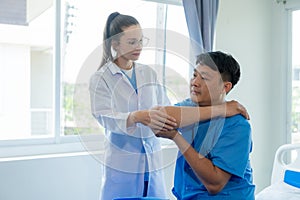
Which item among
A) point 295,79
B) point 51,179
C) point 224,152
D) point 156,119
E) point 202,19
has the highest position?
point 202,19

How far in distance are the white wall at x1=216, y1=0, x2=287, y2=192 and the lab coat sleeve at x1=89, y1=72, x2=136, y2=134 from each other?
202cm

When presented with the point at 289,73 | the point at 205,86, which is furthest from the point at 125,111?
the point at 289,73

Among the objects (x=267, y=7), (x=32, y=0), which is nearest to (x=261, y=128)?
(x=267, y=7)

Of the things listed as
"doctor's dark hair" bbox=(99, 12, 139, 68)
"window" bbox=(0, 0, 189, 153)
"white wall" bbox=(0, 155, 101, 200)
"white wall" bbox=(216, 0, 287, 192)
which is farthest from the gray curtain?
"doctor's dark hair" bbox=(99, 12, 139, 68)

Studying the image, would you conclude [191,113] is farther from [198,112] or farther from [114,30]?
[114,30]

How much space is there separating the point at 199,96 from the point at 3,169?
1297mm

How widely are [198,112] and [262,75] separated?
2259mm

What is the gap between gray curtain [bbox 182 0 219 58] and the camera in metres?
2.39

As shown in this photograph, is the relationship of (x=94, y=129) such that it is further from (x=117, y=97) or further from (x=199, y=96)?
(x=199, y=96)

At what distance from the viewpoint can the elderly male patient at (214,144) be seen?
3.52 feet

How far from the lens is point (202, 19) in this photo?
8.09 ft

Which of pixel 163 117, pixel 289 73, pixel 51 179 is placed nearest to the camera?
pixel 163 117

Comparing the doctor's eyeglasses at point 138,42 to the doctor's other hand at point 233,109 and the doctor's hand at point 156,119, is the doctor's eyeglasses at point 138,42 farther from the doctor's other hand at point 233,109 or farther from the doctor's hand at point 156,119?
the doctor's other hand at point 233,109

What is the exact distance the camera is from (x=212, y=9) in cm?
251
